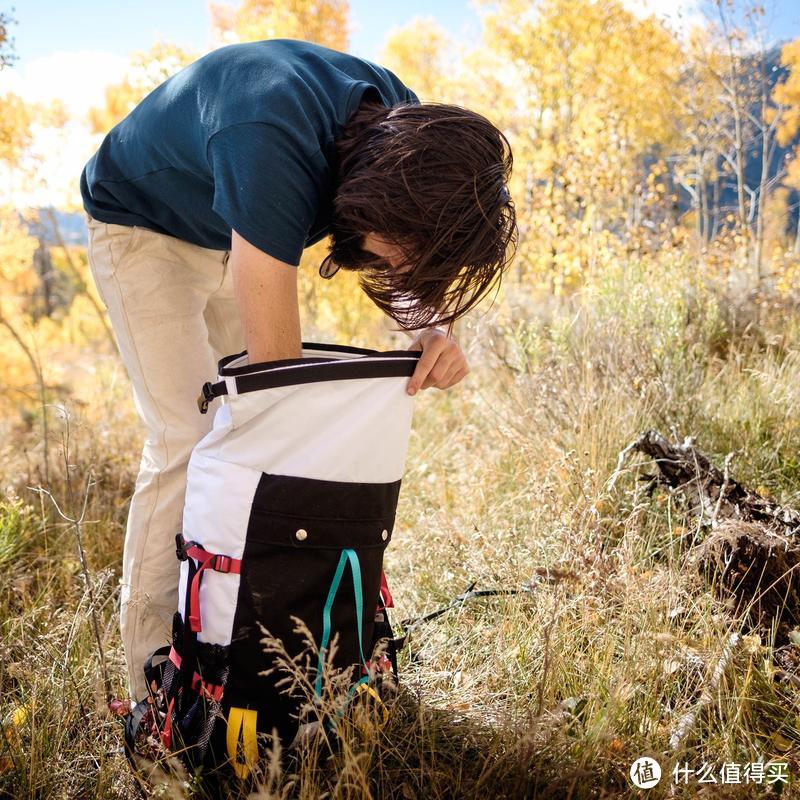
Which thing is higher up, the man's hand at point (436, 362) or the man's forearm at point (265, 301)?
the man's forearm at point (265, 301)

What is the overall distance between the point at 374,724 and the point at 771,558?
104 centimetres

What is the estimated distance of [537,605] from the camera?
1.77 meters

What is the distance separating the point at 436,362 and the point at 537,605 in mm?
734

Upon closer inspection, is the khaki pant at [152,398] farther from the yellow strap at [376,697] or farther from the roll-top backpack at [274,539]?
the yellow strap at [376,697]

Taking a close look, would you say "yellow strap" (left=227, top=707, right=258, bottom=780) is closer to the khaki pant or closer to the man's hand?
the khaki pant

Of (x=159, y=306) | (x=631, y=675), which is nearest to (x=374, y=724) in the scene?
(x=631, y=675)

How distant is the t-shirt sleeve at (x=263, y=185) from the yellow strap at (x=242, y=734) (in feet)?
2.69

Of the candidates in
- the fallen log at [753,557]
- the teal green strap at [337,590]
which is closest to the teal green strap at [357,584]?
the teal green strap at [337,590]

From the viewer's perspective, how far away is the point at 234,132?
1199mm

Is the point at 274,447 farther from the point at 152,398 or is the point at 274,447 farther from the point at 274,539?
the point at 152,398

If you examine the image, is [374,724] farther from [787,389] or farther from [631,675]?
[787,389]

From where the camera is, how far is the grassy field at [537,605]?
1333 millimetres

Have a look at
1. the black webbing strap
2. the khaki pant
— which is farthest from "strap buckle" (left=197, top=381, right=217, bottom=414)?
the khaki pant

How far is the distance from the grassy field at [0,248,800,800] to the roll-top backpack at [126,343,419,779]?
138 millimetres
